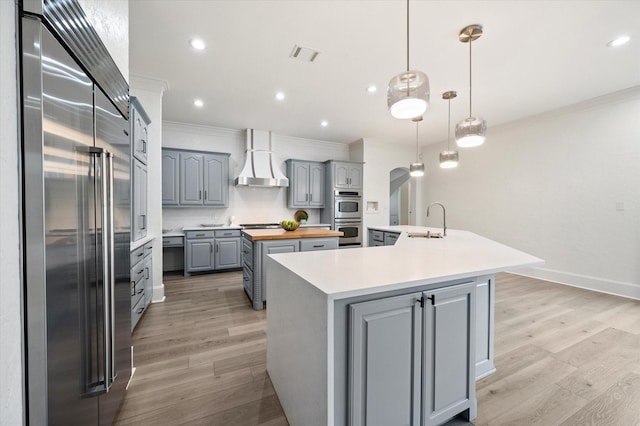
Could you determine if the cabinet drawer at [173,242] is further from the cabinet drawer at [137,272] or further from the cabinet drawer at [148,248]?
the cabinet drawer at [137,272]

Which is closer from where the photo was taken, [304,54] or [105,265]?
[105,265]

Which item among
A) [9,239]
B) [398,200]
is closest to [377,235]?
[9,239]

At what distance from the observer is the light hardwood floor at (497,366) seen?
4.90 feet

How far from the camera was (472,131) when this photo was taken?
7.07 ft

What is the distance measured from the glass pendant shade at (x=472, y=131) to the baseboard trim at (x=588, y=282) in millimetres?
3474

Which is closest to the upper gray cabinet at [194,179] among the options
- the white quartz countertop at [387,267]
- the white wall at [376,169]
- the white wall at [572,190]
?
the white wall at [376,169]

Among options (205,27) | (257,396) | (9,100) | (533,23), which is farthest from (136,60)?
(533,23)

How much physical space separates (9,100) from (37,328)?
2.00ft

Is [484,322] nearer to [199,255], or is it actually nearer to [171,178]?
[199,255]

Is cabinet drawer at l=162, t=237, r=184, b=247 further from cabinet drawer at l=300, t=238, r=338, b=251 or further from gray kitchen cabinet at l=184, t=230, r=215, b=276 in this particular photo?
cabinet drawer at l=300, t=238, r=338, b=251

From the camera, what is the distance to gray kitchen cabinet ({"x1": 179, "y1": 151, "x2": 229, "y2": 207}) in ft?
15.1

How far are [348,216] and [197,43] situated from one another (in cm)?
427

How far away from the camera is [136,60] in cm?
274

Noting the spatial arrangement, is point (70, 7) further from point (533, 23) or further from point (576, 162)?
point (576, 162)
